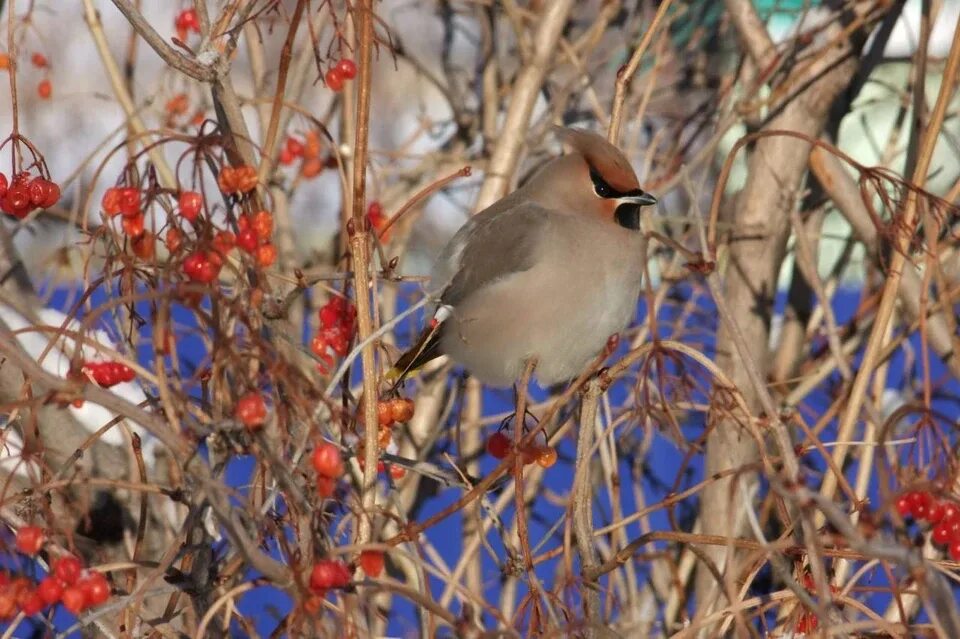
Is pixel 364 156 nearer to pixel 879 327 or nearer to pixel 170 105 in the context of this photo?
pixel 879 327

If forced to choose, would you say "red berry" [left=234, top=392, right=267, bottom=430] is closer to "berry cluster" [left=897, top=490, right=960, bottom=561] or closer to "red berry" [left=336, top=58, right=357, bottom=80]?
"red berry" [left=336, top=58, right=357, bottom=80]

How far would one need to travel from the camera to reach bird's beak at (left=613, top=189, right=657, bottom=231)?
7.68 ft

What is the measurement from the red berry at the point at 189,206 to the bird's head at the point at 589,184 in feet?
3.23

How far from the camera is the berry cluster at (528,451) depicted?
70.7 inches

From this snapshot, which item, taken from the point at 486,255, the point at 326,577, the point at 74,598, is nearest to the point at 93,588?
the point at 74,598

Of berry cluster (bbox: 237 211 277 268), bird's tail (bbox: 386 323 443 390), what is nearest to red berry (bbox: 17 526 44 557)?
berry cluster (bbox: 237 211 277 268)

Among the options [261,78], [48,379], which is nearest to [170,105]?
[261,78]

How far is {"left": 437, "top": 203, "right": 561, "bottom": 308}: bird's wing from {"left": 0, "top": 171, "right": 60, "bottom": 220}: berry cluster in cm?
73

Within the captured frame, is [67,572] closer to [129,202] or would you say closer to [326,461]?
[326,461]

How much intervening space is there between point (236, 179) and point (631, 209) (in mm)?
1050

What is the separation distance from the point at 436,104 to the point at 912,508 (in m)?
5.62

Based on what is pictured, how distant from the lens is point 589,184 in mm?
2447

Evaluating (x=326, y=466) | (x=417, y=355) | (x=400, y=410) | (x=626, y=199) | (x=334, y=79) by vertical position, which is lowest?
(x=326, y=466)

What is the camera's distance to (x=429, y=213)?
508 cm
